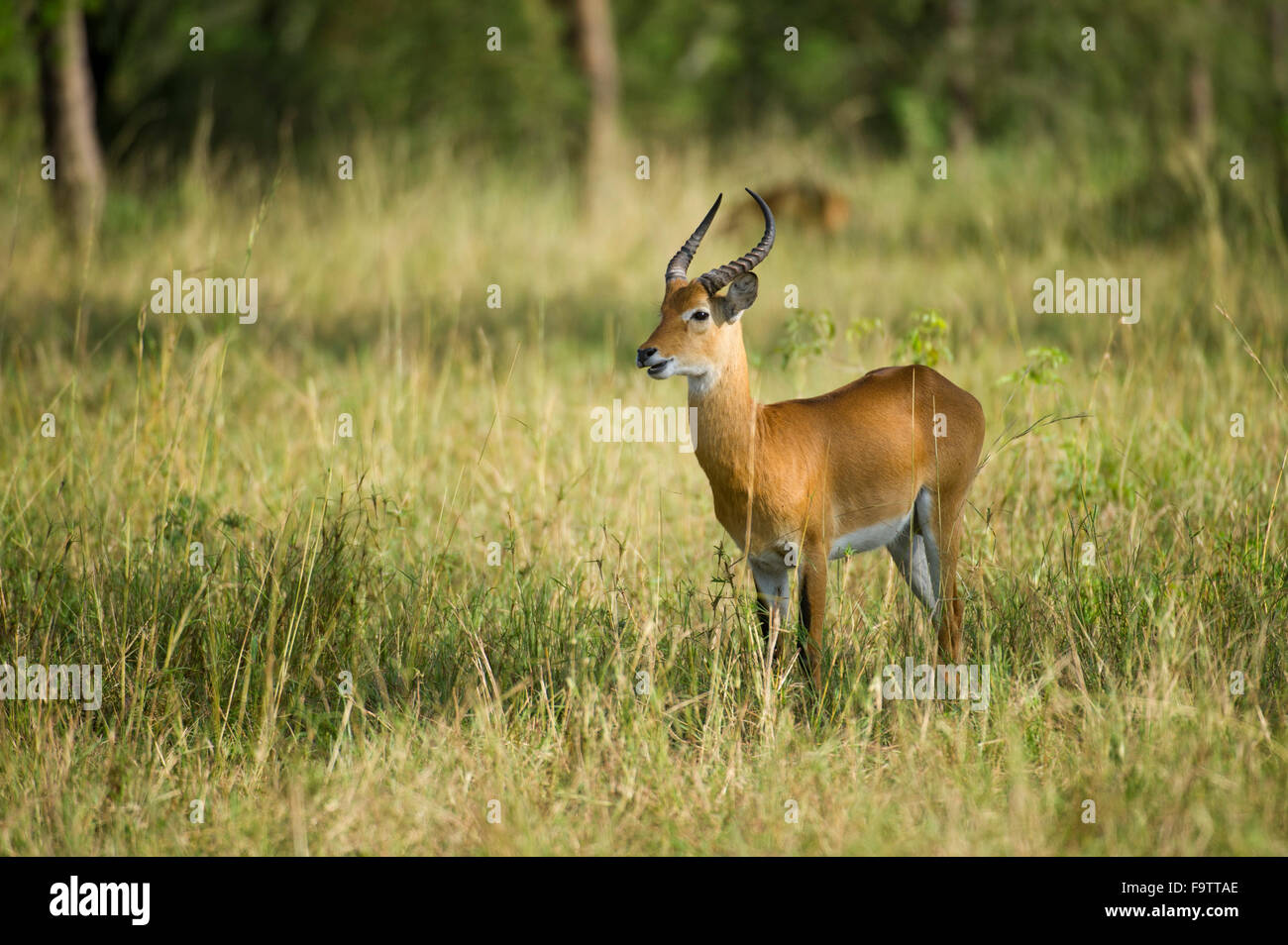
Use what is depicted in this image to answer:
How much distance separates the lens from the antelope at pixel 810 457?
420 centimetres

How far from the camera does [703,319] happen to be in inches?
163

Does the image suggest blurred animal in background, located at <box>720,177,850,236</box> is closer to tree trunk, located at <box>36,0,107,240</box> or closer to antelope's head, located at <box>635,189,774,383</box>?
tree trunk, located at <box>36,0,107,240</box>

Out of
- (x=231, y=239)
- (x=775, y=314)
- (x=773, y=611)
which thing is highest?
(x=231, y=239)

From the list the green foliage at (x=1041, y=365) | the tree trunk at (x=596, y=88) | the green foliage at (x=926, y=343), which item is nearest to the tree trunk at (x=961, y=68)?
the tree trunk at (x=596, y=88)

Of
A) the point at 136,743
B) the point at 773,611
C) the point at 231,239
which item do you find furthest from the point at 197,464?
the point at 231,239

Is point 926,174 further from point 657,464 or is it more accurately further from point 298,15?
point 298,15

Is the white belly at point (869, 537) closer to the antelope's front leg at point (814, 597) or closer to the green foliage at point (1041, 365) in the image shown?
the antelope's front leg at point (814, 597)

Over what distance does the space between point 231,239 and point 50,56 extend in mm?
2648

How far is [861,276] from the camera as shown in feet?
35.4

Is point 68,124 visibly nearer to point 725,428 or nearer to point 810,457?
point 725,428

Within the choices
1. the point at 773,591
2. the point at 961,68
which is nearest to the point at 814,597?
the point at 773,591

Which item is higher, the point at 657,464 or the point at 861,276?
the point at 861,276

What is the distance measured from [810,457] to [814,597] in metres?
0.46

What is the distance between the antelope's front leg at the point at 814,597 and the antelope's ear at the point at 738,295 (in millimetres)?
783
